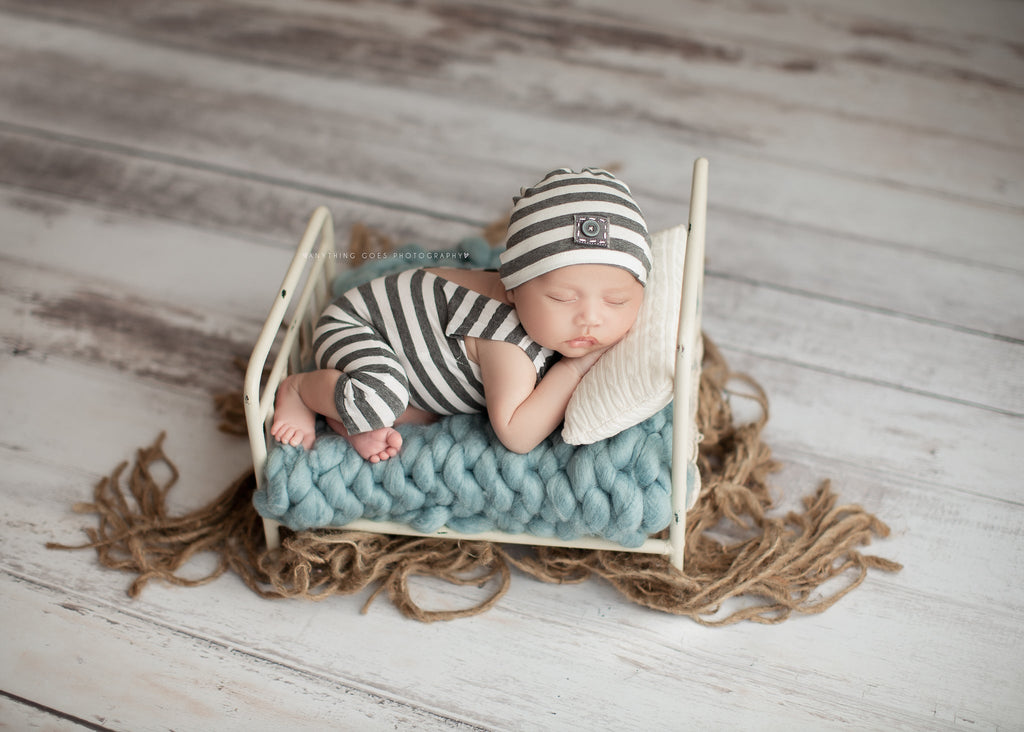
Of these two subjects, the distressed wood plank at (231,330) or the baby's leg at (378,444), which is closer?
the baby's leg at (378,444)

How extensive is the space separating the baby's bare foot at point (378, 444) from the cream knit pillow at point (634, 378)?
20 cm

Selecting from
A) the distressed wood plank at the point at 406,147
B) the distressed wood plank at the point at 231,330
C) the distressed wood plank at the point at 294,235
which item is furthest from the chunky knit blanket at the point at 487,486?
the distressed wood plank at the point at 406,147

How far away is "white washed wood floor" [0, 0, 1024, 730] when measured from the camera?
112 centimetres

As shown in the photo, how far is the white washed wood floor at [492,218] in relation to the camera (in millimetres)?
1122

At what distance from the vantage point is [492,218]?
1.75 metres

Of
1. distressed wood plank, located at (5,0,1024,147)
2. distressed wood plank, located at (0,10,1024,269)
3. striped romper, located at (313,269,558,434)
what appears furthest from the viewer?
distressed wood plank, located at (5,0,1024,147)

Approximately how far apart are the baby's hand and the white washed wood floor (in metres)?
0.31

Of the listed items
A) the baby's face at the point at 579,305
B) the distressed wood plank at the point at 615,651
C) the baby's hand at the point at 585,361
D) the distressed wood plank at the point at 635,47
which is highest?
the distressed wood plank at the point at 635,47

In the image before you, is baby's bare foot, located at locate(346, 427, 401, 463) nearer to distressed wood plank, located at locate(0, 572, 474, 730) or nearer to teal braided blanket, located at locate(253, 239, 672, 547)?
teal braided blanket, located at locate(253, 239, 672, 547)

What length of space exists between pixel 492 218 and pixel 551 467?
2.53 feet

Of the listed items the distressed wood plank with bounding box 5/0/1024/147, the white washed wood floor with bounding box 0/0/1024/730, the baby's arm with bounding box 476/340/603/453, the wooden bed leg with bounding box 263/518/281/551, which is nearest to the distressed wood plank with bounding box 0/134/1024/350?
the white washed wood floor with bounding box 0/0/1024/730

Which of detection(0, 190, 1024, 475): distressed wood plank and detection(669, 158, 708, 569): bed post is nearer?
detection(669, 158, 708, 569): bed post

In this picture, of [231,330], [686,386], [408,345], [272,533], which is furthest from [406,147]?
[686,386]

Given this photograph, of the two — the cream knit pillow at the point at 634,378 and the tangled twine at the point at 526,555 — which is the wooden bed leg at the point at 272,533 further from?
the cream knit pillow at the point at 634,378
